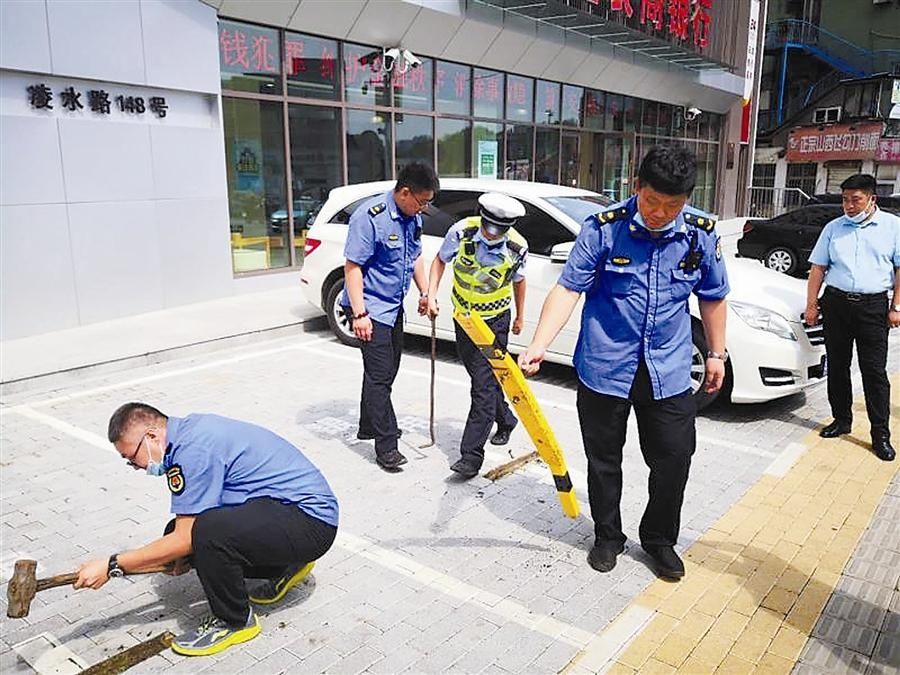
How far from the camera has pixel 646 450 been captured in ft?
11.0

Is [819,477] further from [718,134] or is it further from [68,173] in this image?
[718,134]

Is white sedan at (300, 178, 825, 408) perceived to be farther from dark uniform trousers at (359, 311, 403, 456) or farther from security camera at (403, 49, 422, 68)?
security camera at (403, 49, 422, 68)

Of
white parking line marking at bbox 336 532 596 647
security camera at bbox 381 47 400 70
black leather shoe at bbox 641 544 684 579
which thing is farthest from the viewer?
security camera at bbox 381 47 400 70

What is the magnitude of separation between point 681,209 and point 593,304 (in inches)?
21.3

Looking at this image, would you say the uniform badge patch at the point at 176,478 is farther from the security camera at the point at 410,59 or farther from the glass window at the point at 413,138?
the security camera at the point at 410,59

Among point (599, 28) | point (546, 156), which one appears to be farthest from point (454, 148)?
point (599, 28)

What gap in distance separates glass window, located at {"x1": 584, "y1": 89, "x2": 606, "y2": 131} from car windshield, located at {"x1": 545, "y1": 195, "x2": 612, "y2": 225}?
10571 mm

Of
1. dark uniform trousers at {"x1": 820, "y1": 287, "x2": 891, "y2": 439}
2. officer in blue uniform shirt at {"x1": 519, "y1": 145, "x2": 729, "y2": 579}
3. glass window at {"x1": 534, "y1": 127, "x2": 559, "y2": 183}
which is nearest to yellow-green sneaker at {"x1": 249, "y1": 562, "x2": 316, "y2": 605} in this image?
officer in blue uniform shirt at {"x1": 519, "y1": 145, "x2": 729, "y2": 579}

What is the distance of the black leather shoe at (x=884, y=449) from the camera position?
482 cm

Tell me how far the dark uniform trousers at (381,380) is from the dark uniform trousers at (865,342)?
9.58 ft

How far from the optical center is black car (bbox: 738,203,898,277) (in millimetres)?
13461

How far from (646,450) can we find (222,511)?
1841mm

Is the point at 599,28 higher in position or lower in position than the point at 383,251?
higher

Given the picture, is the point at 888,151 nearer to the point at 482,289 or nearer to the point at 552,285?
the point at 552,285
